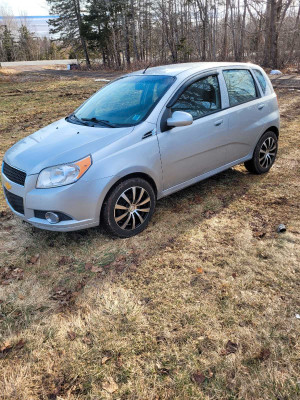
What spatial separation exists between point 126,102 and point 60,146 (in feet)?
3.59

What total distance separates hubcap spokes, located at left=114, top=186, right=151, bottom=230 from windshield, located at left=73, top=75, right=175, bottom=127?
799mm

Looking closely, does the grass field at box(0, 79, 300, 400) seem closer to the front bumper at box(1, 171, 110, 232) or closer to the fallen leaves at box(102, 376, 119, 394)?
the fallen leaves at box(102, 376, 119, 394)

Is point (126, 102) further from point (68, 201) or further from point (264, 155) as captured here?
point (264, 155)

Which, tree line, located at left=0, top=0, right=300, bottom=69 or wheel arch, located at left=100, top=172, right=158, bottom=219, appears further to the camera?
tree line, located at left=0, top=0, right=300, bottom=69

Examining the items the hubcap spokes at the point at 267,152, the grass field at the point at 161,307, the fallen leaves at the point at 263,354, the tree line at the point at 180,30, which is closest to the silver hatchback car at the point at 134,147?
the hubcap spokes at the point at 267,152

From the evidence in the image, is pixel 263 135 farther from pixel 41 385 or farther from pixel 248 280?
pixel 41 385

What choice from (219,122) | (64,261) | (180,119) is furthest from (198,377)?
(219,122)

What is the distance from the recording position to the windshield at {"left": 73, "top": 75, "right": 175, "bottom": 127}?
146 inches

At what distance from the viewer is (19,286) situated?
3.04 metres

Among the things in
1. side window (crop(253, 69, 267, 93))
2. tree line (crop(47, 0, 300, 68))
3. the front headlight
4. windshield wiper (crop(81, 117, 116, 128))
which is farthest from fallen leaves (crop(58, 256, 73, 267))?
tree line (crop(47, 0, 300, 68))

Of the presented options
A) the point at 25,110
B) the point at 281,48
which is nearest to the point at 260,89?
the point at 25,110

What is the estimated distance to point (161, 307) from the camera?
2697 mm

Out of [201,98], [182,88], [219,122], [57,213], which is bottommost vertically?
[57,213]

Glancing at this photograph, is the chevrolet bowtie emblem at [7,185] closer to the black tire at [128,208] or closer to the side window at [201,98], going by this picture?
the black tire at [128,208]
